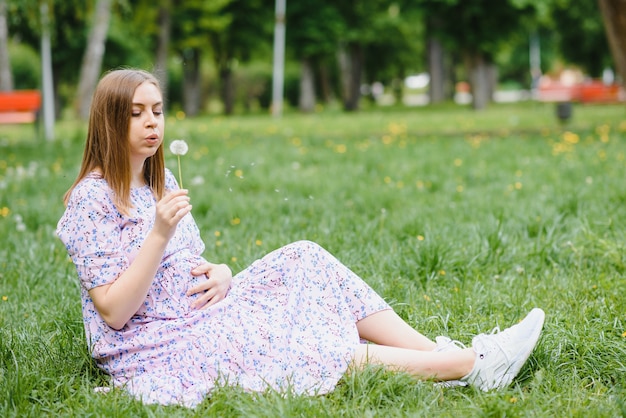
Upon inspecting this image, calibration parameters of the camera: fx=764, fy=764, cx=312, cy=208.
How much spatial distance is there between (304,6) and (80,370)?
87.6 ft

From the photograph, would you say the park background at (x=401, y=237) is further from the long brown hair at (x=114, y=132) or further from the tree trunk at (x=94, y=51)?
the tree trunk at (x=94, y=51)

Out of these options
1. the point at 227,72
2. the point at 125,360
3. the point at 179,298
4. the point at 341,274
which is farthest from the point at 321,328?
the point at 227,72

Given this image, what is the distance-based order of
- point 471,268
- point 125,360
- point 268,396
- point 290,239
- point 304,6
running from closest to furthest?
1. point 268,396
2. point 125,360
3. point 471,268
4. point 290,239
5. point 304,6

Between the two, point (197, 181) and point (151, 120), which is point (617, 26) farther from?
point (151, 120)

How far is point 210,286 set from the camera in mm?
2822

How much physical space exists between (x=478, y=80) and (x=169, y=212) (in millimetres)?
23792

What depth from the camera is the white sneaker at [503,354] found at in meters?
2.68

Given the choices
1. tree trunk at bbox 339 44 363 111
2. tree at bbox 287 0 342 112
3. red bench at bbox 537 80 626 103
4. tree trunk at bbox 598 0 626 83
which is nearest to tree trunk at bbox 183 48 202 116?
tree at bbox 287 0 342 112

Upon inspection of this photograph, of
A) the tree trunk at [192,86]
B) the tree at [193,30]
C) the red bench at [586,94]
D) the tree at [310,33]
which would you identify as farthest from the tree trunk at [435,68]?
the tree trunk at [192,86]

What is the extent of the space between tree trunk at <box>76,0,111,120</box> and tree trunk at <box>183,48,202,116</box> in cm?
972

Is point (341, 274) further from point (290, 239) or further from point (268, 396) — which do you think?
point (290, 239)

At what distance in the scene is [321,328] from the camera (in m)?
2.76

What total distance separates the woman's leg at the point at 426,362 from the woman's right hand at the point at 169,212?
0.79 m

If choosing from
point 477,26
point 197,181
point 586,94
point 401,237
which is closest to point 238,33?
point 477,26
